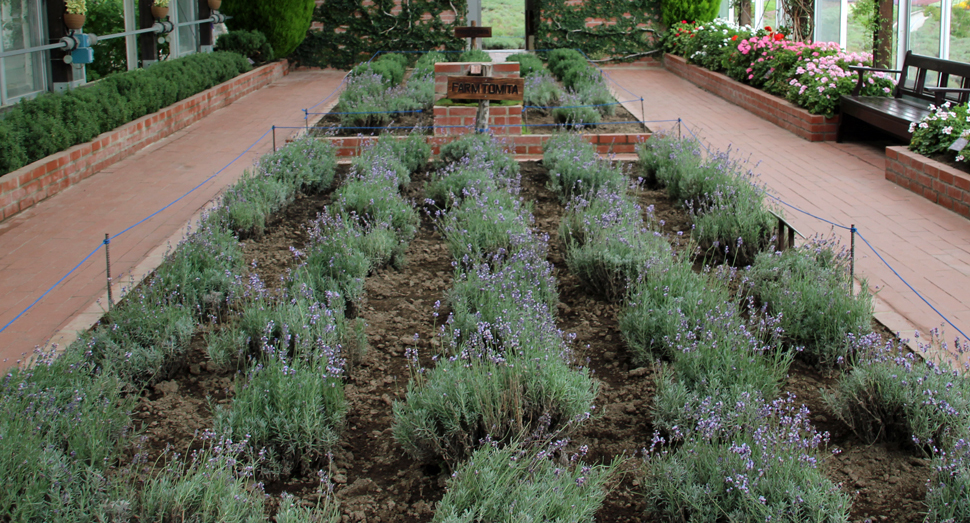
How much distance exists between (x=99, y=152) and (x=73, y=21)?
1.80 metres

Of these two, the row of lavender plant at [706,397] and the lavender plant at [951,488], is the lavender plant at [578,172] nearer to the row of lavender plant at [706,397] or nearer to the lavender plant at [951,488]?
the row of lavender plant at [706,397]

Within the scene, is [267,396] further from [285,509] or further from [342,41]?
[342,41]

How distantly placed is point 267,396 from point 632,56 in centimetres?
1512

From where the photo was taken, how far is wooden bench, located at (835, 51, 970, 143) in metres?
7.71

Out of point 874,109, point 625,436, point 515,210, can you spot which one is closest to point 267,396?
point 625,436

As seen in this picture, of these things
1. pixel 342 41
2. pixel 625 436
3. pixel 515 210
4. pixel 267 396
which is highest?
pixel 342 41

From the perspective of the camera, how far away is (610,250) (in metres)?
4.64

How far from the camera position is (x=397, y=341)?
420 centimetres

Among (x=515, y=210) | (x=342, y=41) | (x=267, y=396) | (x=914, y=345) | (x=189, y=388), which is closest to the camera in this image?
(x=267, y=396)

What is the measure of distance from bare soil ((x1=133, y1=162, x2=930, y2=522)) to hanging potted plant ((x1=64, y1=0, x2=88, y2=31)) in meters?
5.27

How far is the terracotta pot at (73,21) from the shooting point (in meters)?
8.95

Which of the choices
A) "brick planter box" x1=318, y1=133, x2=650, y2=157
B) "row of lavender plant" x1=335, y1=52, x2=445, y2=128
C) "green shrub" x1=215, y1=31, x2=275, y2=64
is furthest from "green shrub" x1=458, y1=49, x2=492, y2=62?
"brick planter box" x1=318, y1=133, x2=650, y2=157

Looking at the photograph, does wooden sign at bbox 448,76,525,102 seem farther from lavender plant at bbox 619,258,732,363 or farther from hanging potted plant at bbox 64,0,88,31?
hanging potted plant at bbox 64,0,88,31

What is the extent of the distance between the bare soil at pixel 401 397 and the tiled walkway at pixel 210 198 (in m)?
1.07
